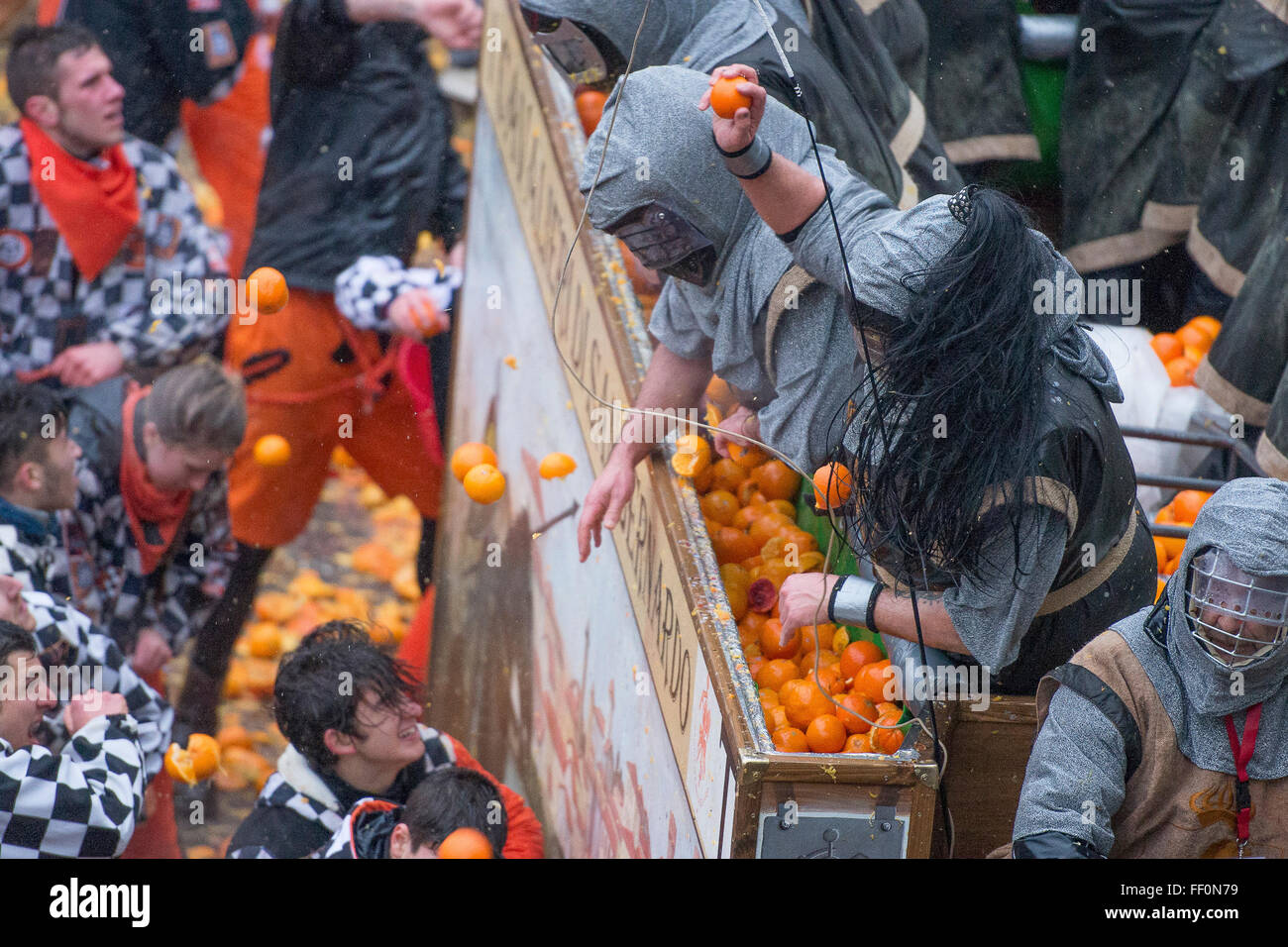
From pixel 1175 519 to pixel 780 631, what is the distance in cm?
133

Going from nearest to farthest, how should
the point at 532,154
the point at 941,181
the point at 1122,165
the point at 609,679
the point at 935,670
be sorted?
the point at 935,670
the point at 609,679
the point at 941,181
the point at 532,154
the point at 1122,165

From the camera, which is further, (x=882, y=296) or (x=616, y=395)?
(x=616, y=395)

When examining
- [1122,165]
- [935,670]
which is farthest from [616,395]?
[1122,165]

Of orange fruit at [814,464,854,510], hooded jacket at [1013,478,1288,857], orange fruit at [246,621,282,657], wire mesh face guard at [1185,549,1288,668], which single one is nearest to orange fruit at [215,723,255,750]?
orange fruit at [246,621,282,657]

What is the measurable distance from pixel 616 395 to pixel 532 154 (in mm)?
1080

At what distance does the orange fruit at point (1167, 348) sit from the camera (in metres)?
4.24

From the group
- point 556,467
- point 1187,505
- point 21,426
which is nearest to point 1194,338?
point 1187,505

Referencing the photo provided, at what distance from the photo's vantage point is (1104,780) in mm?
2164

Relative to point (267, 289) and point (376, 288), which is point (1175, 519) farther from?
point (376, 288)

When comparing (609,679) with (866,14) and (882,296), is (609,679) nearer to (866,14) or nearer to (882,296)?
(882,296)

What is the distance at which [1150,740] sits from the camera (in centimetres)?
220

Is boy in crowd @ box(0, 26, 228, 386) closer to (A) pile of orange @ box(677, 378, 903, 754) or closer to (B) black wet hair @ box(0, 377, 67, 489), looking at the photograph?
(B) black wet hair @ box(0, 377, 67, 489)

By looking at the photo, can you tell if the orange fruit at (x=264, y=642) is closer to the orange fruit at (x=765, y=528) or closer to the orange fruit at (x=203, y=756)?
the orange fruit at (x=203, y=756)
